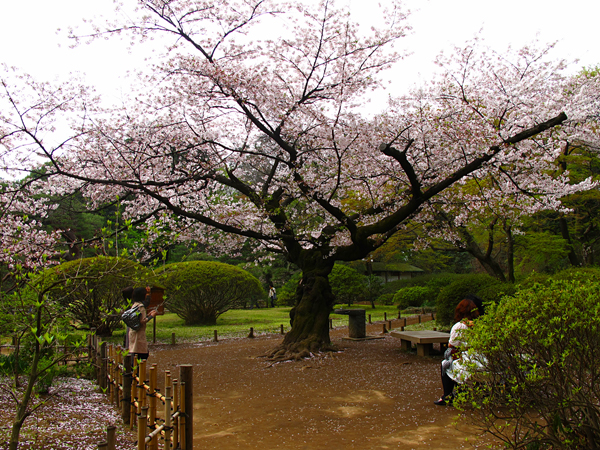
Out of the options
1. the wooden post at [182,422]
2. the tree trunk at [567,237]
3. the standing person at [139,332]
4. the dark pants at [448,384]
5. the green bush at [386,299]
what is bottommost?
A: the green bush at [386,299]

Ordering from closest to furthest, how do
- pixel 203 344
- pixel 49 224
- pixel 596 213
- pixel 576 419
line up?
1. pixel 576 419
2. pixel 203 344
3. pixel 596 213
4. pixel 49 224

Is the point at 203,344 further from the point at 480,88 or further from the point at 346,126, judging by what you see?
the point at 480,88

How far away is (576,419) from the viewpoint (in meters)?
3.10

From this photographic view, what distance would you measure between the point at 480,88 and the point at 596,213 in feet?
33.0

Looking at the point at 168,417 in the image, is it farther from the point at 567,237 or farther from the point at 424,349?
the point at 567,237

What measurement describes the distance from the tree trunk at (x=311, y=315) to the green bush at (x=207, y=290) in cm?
734

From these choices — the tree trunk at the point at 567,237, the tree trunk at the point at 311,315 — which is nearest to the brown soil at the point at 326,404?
the tree trunk at the point at 311,315

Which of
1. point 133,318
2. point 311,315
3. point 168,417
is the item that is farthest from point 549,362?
point 311,315

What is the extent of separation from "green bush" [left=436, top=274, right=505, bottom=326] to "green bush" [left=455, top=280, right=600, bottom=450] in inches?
320

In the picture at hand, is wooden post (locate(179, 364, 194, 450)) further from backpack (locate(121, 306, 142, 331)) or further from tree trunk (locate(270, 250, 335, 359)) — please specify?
tree trunk (locate(270, 250, 335, 359))

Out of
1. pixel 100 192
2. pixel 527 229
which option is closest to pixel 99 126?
pixel 100 192

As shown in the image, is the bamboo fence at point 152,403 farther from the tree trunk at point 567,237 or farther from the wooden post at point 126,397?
the tree trunk at point 567,237

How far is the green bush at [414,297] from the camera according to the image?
2264 centimetres

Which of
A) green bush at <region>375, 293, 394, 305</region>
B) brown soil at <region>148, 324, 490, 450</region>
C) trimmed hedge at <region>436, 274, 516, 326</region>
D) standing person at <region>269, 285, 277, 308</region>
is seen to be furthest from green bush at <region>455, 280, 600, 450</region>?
green bush at <region>375, 293, 394, 305</region>
